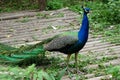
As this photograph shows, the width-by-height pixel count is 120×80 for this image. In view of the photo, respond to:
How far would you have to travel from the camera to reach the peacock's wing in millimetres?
5148

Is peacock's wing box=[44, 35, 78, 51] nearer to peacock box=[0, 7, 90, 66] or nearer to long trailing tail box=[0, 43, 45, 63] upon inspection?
peacock box=[0, 7, 90, 66]

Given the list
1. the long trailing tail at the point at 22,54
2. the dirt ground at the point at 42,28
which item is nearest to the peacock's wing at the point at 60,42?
the long trailing tail at the point at 22,54

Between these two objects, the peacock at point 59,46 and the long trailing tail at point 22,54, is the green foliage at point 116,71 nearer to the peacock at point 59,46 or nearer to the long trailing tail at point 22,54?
the peacock at point 59,46

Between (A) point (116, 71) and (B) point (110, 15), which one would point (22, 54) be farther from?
(B) point (110, 15)

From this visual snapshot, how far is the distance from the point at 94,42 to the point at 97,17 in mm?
1955

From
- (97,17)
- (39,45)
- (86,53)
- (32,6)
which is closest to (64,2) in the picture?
(32,6)

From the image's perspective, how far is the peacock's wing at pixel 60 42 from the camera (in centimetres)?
515

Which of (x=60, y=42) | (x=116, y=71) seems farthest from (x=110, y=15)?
(x=116, y=71)

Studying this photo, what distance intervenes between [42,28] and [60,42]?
304 cm

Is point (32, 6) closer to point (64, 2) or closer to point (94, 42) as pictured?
point (64, 2)

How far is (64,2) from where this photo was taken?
1109 cm

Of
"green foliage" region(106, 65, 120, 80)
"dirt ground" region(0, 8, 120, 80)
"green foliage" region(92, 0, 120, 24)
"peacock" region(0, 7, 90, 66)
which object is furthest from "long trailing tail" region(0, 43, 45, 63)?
"green foliage" region(92, 0, 120, 24)

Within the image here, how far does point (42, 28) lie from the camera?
8266 mm

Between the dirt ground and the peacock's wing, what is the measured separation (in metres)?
0.72
